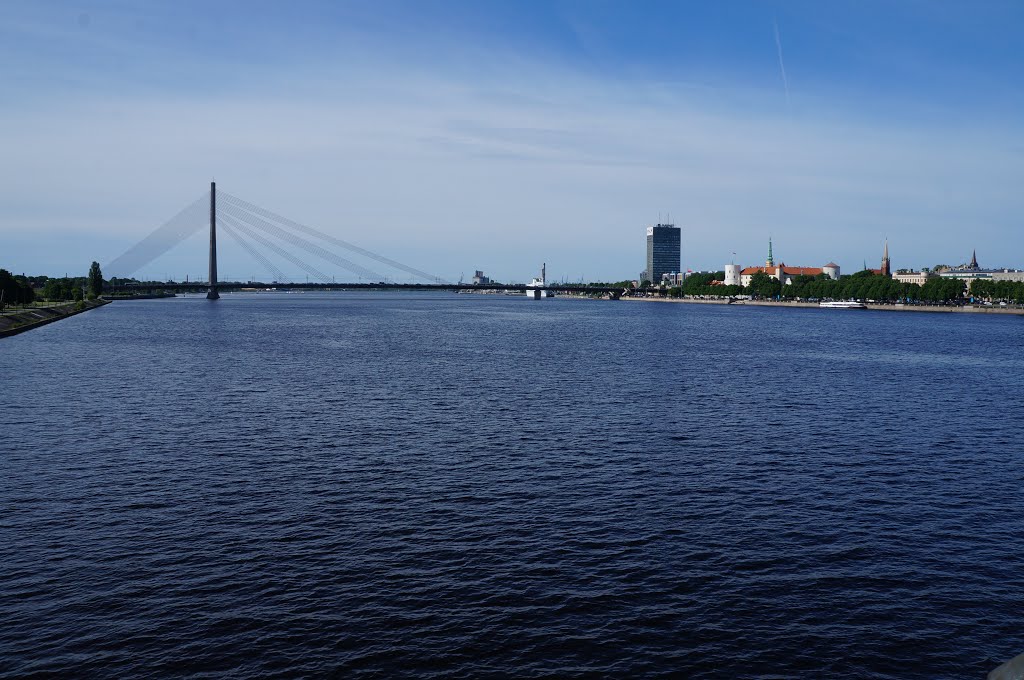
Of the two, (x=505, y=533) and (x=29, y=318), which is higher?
(x=29, y=318)

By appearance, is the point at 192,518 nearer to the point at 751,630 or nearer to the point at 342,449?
the point at 342,449

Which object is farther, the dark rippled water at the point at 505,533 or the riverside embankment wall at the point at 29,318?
the riverside embankment wall at the point at 29,318

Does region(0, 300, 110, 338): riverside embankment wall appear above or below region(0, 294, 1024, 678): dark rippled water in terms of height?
above

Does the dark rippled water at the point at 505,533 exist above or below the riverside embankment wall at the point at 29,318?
below

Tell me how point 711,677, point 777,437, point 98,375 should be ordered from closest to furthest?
point 711,677 < point 777,437 < point 98,375

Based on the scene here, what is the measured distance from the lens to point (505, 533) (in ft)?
78.9

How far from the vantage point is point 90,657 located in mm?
16453

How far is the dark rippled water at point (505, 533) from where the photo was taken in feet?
56.3

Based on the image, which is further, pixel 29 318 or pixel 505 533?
pixel 29 318

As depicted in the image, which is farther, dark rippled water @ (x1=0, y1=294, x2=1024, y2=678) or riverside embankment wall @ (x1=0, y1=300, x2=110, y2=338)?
riverside embankment wall @ (x1=0, y1=300, x2=110, y2=338)

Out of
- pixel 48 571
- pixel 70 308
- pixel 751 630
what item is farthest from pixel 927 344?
pixel 70 308

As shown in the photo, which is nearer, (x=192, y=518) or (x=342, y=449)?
(x=192, y=518)

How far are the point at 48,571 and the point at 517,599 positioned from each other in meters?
12.3

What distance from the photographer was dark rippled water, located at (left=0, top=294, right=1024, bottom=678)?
17.2 m
